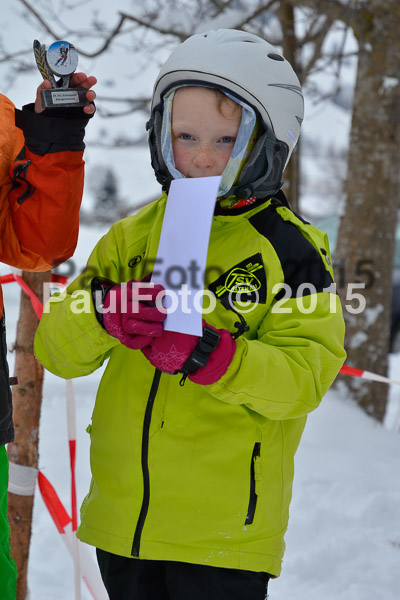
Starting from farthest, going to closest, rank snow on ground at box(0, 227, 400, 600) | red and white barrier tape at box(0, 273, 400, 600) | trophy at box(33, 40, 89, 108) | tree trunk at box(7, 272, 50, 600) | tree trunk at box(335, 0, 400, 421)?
1. tree trunk at box(335, 0, 400, 421)
2. snow on ground at box(0, 227, 400, 600)
3. tree trunk at box(7, 272, 50, 600)
4. red and white barrier tape at box(0, 273, 400, 600)
5. trophy at box(33, 40, 89, 108)

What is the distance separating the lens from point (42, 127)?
1.80m

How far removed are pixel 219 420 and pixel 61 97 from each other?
3.27ft

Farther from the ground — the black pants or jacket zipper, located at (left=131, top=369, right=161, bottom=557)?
jacket zipper, located at (left=131, top=369, right=161, bottom=557)

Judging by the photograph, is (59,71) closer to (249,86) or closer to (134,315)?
(249,86)

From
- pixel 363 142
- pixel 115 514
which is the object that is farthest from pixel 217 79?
pixel 363 142

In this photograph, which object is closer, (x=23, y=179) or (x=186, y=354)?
(x=186, y=354)

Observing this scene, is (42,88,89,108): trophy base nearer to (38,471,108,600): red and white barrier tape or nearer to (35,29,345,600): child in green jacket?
(35,29,345,600): child in green jacket

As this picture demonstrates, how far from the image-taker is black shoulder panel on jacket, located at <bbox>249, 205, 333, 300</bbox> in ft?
5.96

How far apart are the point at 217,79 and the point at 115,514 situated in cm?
128

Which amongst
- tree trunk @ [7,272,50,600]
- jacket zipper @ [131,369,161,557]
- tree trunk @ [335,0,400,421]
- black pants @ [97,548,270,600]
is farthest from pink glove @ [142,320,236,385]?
tree trunk @ [335,0,400,421]

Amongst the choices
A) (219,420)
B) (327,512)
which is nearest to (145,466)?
(219,420)

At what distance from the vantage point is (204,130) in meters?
1.82

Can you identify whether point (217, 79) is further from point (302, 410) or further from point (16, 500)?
point (16, 500)

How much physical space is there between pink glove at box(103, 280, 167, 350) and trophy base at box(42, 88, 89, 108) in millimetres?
547
